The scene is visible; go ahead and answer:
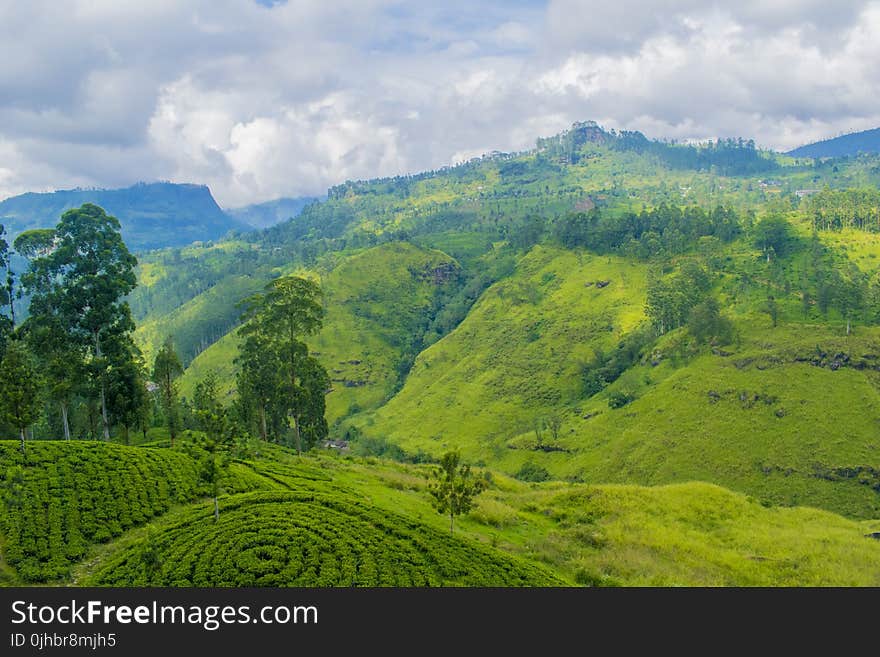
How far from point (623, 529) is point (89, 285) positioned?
4572 centimetres

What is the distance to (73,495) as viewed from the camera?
3184cm

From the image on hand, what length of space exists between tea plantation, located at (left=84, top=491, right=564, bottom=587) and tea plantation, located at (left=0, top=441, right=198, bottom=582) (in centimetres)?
201

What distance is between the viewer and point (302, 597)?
18.8 m

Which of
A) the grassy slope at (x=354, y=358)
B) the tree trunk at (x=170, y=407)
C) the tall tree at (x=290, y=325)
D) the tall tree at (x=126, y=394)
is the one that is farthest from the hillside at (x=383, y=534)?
the grassy slope at (x=354, y=358)

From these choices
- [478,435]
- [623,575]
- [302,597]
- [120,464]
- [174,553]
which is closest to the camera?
[302,597]

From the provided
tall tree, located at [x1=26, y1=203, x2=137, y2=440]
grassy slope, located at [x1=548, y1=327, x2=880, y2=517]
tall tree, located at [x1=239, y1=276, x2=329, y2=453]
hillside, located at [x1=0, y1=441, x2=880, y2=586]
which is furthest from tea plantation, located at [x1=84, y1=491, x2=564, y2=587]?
grassy slope, located at [x1=548, y1=327, x2=880, y2=517]

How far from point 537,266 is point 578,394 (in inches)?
2810

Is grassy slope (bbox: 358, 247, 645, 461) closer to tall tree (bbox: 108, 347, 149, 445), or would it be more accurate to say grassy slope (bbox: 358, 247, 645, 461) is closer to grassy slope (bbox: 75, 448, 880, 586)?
grassy slope (bbox: 75, 448, 880, 586)

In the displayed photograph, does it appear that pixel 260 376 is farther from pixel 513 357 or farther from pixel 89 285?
pixel 513 357

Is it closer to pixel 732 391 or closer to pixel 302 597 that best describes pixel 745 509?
pixel 302 597

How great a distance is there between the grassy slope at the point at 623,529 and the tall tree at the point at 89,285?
608 inches

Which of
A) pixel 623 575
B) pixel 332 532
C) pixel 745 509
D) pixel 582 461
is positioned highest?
pixel 332 532

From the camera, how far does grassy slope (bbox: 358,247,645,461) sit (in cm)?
12444

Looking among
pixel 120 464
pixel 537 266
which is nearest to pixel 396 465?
pixel 120 464
